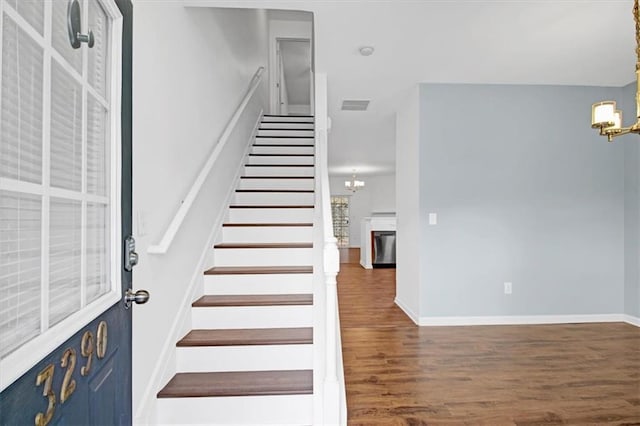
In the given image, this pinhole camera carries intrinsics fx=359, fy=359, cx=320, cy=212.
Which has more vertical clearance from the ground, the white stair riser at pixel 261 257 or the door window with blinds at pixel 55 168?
the door window with blinds at pixel 55 168

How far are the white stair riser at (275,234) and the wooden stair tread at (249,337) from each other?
34.9 inches

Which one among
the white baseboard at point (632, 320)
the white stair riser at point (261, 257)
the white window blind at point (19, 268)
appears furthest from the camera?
the white baseboard at point (632, 320)

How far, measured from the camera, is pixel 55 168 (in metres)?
0.81

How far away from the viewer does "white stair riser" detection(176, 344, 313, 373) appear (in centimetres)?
196

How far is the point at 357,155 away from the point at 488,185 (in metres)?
4.12

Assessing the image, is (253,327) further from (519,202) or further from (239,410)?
(519,202)

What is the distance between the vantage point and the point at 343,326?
3.67 meters

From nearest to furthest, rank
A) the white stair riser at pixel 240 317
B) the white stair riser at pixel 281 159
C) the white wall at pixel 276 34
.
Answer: the white stair riser at pixel 240 317 → the white stair riser at pixel 281 159 → the white wall at pixel 276 34

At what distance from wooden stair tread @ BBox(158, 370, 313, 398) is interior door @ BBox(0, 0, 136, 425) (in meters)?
0.62

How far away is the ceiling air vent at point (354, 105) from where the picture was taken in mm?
4320

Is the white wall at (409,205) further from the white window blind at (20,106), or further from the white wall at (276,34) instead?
the white window blind at (20,106)

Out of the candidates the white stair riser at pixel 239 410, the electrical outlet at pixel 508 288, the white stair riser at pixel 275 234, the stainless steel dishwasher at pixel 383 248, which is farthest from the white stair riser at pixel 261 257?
the stainless steel dishwasher at pixel 383 248

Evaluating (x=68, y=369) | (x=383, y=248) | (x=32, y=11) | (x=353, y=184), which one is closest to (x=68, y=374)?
(x=68, y=369)

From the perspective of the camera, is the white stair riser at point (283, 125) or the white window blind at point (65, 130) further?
the white stair riser at point (283, 125)
